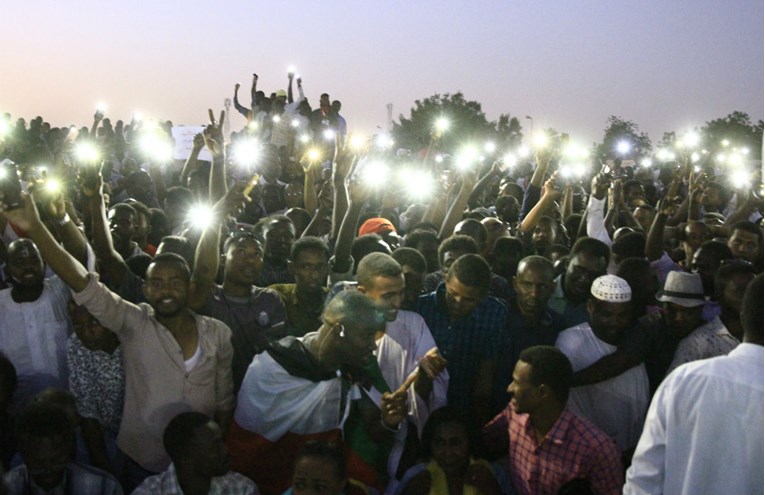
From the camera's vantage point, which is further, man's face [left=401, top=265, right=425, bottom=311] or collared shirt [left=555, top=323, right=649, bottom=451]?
man's face [left=401, top=265, right=425, bottom=311]

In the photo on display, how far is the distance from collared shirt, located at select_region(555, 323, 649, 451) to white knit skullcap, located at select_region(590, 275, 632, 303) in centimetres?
26

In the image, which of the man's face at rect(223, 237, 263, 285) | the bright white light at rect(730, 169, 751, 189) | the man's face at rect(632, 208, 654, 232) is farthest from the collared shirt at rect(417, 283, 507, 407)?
the bright white light at rect(730, 169, 751, 189)

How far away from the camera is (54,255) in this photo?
325 centimetres

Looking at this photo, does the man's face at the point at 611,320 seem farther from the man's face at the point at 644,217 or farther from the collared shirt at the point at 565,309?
the man's face at the point at 644,217

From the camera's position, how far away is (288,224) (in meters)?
5.44

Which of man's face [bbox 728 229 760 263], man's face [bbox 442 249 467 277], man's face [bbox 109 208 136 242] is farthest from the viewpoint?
man's face [bbox 728 229 760 263]

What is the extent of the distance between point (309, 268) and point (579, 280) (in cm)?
181

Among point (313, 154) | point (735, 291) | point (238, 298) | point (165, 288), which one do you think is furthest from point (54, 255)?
point (313, 154)

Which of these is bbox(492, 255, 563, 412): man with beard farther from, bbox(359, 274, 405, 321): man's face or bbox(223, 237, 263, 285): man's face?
bbox(223, 237, 263, 285): man's face

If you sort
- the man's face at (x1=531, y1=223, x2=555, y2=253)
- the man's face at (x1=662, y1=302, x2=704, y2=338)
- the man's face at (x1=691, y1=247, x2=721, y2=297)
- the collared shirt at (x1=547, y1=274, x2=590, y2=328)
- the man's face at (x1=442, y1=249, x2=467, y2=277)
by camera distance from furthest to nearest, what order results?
the man's face at (x1=531, y1=223, x2=555, y2=253) < the man's face at (x1=691, y1=247, x2=721, y2=297) < the man's face at (x1=442, y1=249, x2=467, y2=277) < the collared shirt at (x1=547, y1=274, x2=590, y2=328) < the man's face at (x1=662, y1=302, x2=704, y2=338)

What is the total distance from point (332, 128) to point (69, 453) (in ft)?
31.3

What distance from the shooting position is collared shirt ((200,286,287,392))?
4.04 meters

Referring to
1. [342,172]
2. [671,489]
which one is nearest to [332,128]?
[342,172]

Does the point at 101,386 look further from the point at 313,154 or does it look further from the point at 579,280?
the point at 313,154
